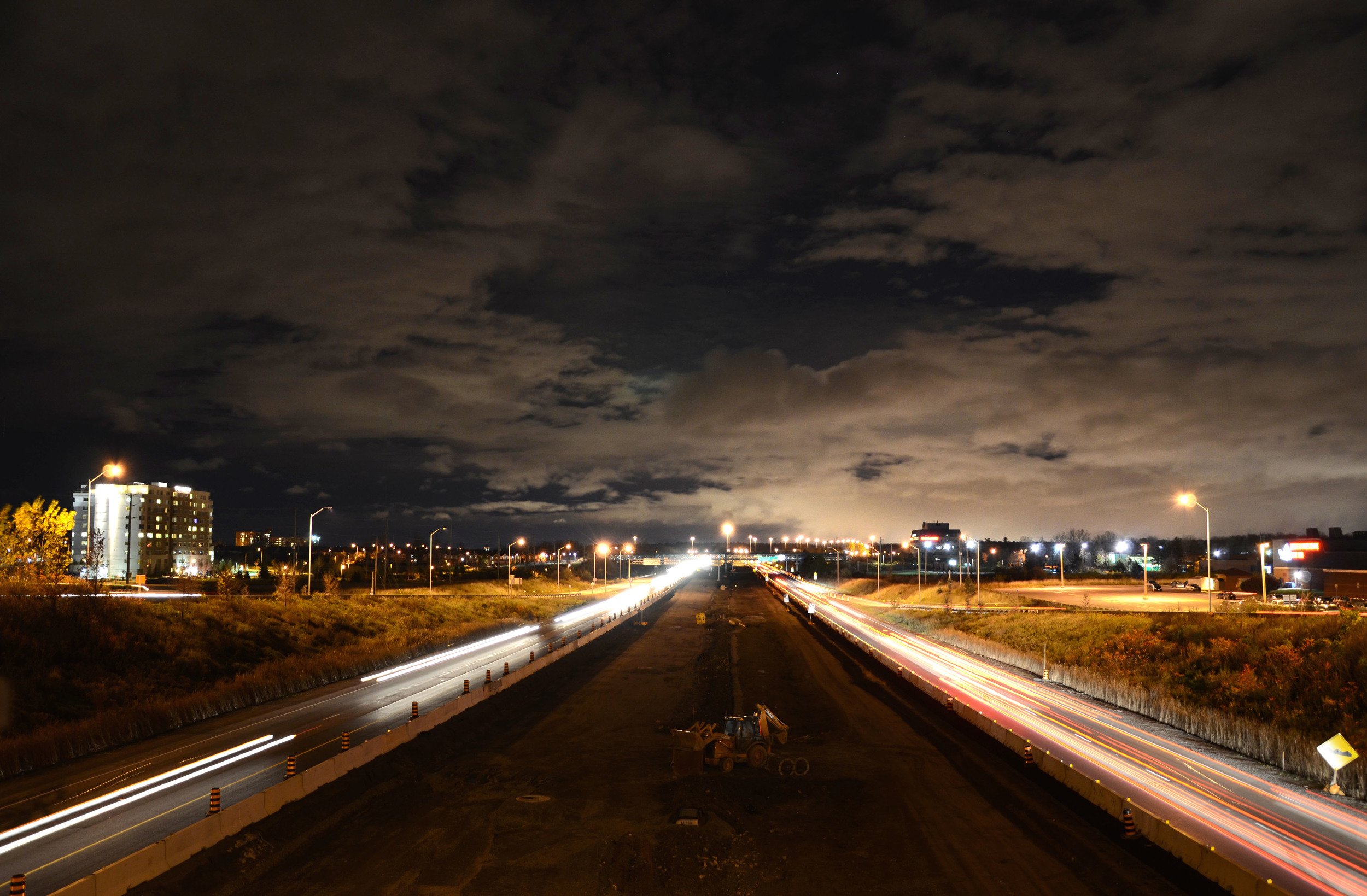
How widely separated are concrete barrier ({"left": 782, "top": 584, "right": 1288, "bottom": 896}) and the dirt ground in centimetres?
32

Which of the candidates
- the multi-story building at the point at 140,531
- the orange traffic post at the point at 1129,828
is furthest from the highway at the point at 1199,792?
the multi-story building at the point at 140,531

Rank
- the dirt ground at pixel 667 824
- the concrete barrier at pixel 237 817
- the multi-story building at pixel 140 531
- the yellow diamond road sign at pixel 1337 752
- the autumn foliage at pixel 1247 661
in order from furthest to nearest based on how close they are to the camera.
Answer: the multi-story building at pixel 140 531 < the autumn foliage at pixel 1247 661 < the yellow diamond road sign at pixel 1337 752 < the dirt ground at pixel 667 824 < the concrete barrier at pixel 237 817

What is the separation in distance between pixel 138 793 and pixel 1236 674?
43218mm

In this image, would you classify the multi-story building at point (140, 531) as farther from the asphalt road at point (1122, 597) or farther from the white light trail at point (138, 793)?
the asphalt road at point (1122, 597)

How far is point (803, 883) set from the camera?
17.8m

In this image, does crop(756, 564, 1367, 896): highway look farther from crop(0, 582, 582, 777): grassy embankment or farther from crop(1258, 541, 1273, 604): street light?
crop(0, 582, 582, 777): grassy embankment

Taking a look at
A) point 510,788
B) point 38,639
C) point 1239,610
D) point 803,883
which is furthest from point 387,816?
→ point 1239,610

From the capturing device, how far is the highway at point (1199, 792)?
17.8 meters

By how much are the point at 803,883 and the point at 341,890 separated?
9.84m

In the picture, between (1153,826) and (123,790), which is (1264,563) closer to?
(1153,826)

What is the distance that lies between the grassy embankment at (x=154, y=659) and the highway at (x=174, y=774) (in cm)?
115

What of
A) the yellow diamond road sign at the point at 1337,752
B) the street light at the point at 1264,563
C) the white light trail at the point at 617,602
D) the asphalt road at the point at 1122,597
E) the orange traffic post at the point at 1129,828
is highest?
the street light at the point at 1264,563

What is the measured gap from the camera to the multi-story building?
132500 millimetres

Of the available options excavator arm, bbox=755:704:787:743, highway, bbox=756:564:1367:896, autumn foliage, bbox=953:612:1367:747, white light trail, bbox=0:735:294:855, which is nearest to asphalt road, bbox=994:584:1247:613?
autumn foliage, bbox=953:612:1367:747
